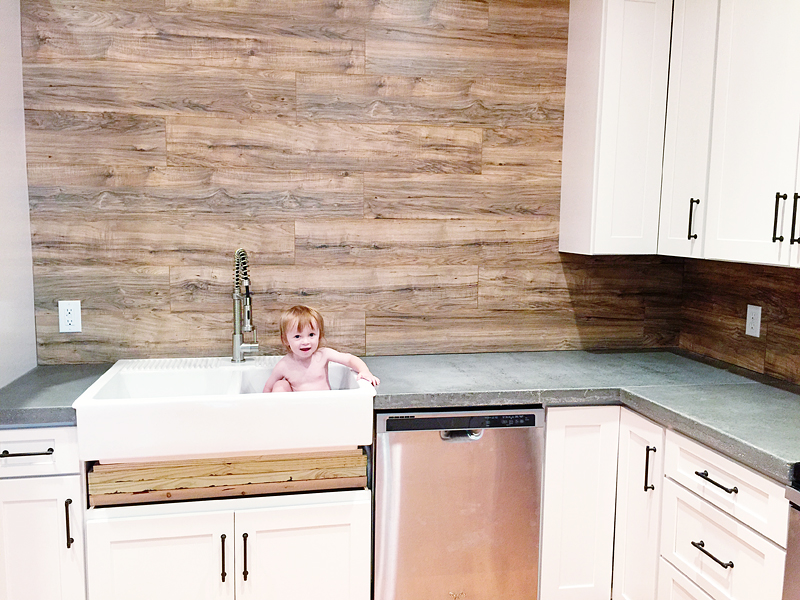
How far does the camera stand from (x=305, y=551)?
6.59 feet

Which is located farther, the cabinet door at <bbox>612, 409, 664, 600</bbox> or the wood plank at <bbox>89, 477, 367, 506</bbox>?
the cabinet door at <bbox>612, 409, 664, 600</bbox>

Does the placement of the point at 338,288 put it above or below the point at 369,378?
above

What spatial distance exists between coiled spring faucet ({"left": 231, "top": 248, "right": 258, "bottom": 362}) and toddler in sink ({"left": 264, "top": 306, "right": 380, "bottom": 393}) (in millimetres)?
234

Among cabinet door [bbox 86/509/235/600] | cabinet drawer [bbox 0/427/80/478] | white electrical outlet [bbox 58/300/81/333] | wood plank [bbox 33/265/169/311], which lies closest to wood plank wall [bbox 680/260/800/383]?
cabinet door [bbox 86/509/235/600]

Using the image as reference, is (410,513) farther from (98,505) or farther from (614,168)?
(614,168)

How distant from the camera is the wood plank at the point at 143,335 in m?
2.45

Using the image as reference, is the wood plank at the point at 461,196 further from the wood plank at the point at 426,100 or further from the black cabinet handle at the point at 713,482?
the black cabinet handle at the point at 713,482

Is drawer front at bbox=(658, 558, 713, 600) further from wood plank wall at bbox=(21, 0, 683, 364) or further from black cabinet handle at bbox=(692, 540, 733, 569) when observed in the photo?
wood plank wall at bbox=(21, 0, 683, 364)

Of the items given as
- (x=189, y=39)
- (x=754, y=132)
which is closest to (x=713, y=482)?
(x=754, y=132)

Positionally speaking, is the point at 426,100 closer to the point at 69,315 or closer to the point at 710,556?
the point at 69,315

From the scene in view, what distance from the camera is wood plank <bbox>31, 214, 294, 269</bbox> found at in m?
2.41

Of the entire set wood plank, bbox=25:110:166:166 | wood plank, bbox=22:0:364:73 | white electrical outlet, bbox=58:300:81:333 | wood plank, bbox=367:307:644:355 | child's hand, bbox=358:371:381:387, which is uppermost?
wood plank, bbox=22:0:364:73

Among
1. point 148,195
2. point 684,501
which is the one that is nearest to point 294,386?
point 148,195

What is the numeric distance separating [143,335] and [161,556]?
34.3 inches
